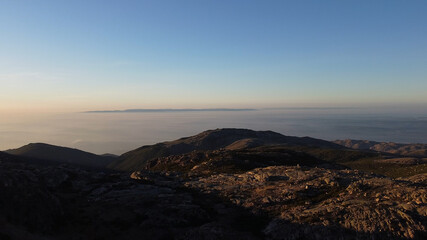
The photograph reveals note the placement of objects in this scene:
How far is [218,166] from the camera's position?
207ft

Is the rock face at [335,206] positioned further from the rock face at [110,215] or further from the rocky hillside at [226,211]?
the rock face at [110,215]

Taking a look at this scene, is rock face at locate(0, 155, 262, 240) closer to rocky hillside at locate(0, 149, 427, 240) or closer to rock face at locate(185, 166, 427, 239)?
rocky hillside at locate(0, 149, 427, 240)

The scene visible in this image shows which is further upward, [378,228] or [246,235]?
[378,228]

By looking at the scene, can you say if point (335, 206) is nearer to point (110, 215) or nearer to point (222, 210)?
point (222, 210)

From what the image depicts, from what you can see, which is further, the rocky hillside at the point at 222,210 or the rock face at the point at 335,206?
the rocky hillside at the point at 222,210

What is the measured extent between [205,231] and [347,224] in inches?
489

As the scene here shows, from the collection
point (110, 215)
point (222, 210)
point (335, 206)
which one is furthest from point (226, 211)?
point (110, 215)

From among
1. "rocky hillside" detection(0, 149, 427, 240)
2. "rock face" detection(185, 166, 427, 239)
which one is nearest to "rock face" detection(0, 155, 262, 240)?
"rocky hillside" detection(0, 149, 427, 240)

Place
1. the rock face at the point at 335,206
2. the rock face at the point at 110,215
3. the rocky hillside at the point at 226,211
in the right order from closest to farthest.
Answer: the rock face at the point at 335,206
the rocky hillside at the point at 226,211
the rock face at the point at 110,215

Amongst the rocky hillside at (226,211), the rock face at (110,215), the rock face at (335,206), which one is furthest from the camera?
the rock face at (110,215)

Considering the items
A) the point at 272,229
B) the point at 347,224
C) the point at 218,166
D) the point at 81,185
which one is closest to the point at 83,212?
the point at 81,185

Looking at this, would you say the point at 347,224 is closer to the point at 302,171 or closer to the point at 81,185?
the point at 302,171

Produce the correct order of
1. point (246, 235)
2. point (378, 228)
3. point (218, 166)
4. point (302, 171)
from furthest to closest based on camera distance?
1. point (218, 166)
2. point (302, 171)
3. point (246, 235)
4. point (378, 228)

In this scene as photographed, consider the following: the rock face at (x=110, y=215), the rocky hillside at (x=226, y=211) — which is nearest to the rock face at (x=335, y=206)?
the rocky hillside at (x=226, y=211)
